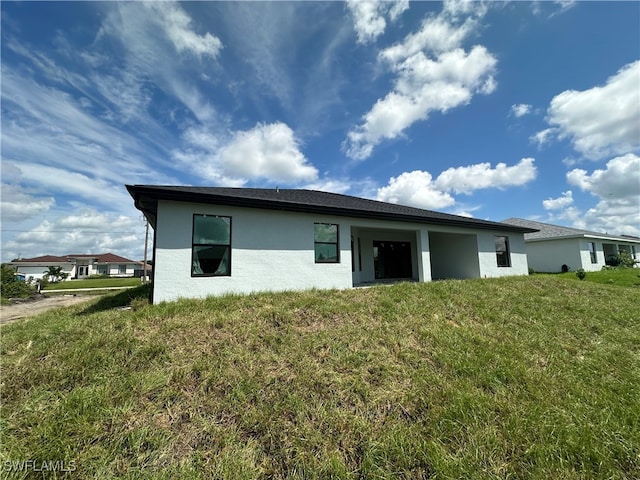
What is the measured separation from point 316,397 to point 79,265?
58253 millimetres

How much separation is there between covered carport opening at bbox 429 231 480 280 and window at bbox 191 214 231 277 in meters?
10.1

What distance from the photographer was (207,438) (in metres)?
3.09

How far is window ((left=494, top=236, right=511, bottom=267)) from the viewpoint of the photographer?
14.3m

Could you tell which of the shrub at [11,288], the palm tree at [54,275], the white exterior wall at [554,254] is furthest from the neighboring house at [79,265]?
the white exterior wall at [554,254]

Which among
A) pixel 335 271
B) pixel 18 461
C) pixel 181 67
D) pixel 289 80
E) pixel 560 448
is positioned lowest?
pixel 560 448

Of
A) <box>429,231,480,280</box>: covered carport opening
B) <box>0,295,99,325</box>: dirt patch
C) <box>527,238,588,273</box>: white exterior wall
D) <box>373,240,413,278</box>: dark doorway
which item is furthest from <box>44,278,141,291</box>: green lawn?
<box>527,238,588,273</box>: white exterior wall

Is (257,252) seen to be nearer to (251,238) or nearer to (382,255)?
(251,238)

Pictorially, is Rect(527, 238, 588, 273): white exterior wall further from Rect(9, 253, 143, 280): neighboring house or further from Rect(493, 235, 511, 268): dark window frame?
Rect(9, 253, 143, 280): neighboring house

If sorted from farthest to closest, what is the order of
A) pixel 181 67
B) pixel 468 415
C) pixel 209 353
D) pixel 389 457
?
pixel 181 67 < pixel 209 353 < pixel 468 415 < pixel 389 457

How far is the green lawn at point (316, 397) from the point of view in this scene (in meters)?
2.86

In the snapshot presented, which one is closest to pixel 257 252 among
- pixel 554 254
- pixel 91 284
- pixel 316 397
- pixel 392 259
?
pixel 316 397

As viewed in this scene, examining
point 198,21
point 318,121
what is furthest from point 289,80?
point 198,21

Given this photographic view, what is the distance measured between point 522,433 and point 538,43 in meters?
11.2

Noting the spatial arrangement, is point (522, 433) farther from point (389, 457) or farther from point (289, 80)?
point (289, 80)
